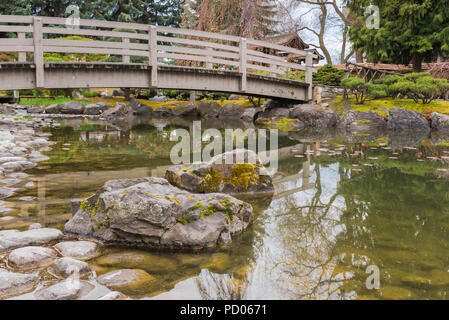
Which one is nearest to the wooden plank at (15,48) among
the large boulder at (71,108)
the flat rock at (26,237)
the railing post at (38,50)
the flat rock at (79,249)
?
the railing post at (38,50)

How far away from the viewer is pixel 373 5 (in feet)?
60.6

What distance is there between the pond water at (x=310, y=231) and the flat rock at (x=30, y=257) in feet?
1.24

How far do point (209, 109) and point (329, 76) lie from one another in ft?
21.5

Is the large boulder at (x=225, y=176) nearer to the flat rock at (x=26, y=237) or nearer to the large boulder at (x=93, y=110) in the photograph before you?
the flat rock at (x=26, y=237)

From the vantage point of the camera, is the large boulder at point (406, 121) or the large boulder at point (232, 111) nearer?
the large boulder at point (406, 121)

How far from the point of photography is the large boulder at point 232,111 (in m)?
20.6

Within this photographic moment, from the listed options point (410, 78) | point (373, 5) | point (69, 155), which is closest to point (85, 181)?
point (69, 155)

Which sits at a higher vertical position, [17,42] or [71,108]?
[17,42]

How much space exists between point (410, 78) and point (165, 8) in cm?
2464

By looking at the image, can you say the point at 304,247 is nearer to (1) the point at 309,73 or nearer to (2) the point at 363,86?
(2) the point at 363,86

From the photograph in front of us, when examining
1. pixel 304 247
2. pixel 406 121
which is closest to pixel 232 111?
pixel 406 121

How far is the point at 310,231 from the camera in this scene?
3912 mm

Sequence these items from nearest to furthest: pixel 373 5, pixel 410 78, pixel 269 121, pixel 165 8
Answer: pixel 410 78 < pixel 269 121 < pixel 373 5 < pixel 165 8
